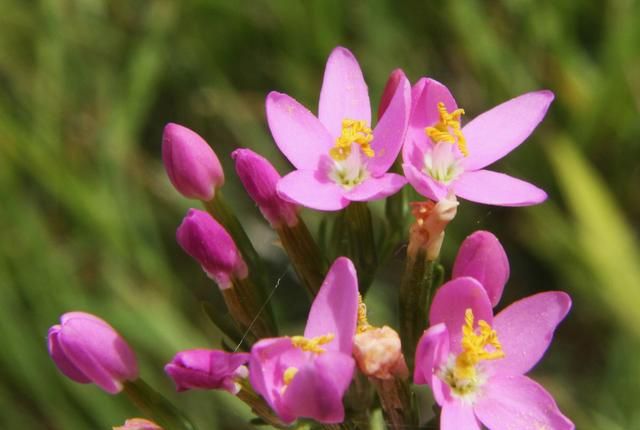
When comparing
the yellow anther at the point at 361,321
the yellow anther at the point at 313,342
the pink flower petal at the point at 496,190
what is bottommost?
the yellow anther at the point at 361,321

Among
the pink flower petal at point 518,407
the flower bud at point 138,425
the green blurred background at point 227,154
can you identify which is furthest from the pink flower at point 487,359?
the green blurred background at point 227,154

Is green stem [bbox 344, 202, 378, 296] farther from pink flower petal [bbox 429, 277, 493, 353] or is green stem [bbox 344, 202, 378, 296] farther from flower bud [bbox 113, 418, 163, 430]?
flower bud [bbox 113, 418, 163, 430]

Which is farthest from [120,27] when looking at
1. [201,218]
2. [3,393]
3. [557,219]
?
[201,218]

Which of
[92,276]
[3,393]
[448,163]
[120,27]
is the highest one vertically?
[120,27]

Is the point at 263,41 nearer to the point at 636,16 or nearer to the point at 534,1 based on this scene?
the point at 534,1

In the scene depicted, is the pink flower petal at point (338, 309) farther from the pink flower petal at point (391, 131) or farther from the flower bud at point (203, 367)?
the pink flower petal at point (391, 131)

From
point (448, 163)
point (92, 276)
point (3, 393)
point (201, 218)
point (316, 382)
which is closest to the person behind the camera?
point (316, 382)

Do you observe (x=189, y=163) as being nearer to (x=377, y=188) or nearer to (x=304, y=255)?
(x=304, y=255)

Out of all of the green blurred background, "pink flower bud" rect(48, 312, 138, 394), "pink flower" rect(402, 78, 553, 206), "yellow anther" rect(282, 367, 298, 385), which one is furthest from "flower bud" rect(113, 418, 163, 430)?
the green blurred background
